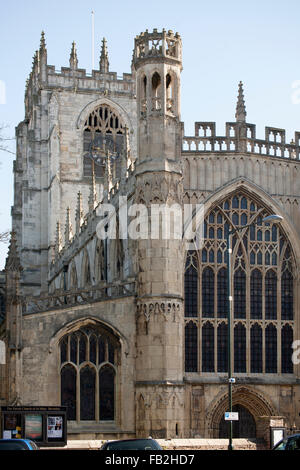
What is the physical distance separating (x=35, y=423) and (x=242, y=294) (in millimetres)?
12353

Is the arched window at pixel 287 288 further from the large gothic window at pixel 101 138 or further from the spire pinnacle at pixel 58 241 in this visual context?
the large gothic window at pixel 101 138

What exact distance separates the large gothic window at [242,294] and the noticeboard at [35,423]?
9510 millimetres

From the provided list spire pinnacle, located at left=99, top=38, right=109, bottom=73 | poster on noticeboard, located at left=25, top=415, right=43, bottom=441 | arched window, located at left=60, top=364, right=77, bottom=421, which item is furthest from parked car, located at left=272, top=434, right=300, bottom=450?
spire pinnacle, located at left=99, top=38, right=109, bottom=73

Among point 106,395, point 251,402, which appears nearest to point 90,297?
point 106,395

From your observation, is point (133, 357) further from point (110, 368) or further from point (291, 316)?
point (291, 316)

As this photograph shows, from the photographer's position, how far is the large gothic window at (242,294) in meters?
35.8

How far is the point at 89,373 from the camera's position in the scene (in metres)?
34.0

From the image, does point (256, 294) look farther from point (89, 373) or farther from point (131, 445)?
point (131, 445)

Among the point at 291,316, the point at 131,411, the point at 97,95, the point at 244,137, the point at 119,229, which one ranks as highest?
the point at 97,95

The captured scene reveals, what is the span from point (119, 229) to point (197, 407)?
809cm

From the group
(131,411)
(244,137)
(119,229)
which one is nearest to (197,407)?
(131,411)

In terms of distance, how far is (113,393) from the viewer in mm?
34125

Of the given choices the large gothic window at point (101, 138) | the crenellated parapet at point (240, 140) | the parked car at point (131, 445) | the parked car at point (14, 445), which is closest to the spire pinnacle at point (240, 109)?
the crenellated parapet at point (240, 140)
